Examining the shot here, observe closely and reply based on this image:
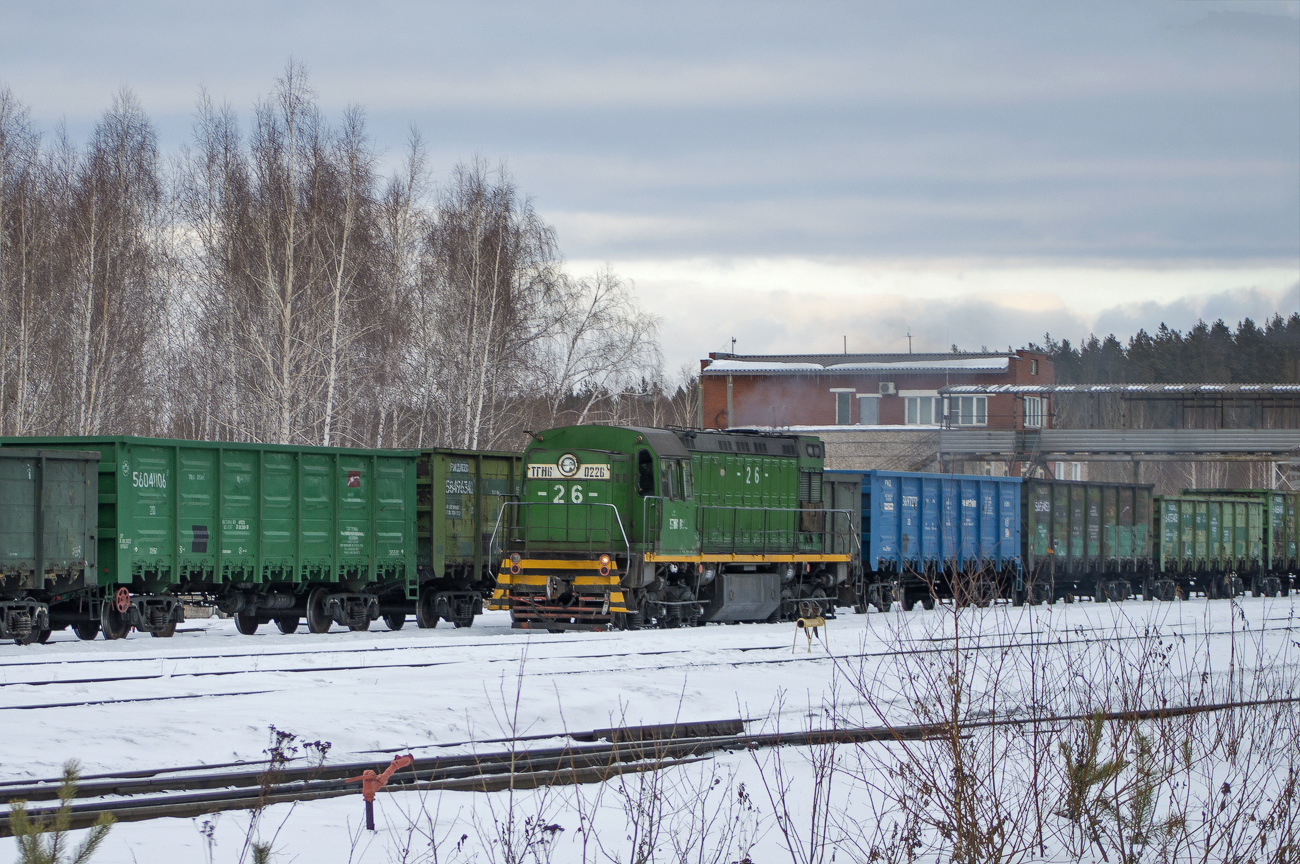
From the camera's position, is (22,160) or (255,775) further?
(22,160)

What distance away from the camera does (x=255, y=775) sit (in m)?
9.12

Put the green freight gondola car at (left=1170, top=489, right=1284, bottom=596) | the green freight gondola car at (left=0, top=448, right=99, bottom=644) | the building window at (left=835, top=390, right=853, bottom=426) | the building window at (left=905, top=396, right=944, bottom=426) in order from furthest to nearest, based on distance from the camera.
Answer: the building window at (left=835, top=390, right=853, bottom=426) < the building window at (left=905, top=396, right=944, bottom=426) < the green freight gondola car at (left=1170, top=489, right=1284, bottom=596) < the green freight gondola car at (left=0, top=448, right=99, bottom=644)

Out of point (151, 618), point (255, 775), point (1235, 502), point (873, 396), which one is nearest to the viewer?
point (255, 775)

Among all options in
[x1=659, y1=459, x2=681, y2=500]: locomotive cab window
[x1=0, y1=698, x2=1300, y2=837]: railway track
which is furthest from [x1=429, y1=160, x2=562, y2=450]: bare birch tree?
[x1=0, y1=698, x2=1300, y2=837]: railway track

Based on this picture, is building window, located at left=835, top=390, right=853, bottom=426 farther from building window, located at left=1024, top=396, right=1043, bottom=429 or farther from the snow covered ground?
the snow covered ground

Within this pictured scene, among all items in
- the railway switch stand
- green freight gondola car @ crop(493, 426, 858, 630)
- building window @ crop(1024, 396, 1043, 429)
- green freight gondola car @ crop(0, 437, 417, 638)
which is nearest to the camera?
the railway switch stand

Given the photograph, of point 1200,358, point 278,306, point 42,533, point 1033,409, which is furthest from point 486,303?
point 1200,358

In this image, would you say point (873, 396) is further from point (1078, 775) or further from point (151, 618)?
point (1078, 775)

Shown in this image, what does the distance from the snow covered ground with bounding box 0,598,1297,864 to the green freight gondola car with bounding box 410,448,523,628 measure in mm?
2059

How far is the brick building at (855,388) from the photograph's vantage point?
62.3 meters

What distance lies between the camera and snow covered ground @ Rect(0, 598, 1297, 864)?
7.88 meters

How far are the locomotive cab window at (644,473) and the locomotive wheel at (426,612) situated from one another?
4259 mm

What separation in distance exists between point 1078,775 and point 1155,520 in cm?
3236

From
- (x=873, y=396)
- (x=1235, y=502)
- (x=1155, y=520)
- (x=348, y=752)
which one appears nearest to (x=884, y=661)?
(x=348, y=752)
